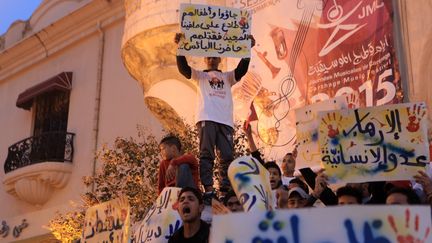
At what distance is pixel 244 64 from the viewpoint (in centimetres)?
630

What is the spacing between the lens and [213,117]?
6027 mm

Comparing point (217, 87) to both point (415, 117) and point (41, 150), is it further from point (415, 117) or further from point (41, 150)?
point (41, 150)

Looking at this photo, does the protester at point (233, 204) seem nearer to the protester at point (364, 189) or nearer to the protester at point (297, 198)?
the protester at point (297, 198)

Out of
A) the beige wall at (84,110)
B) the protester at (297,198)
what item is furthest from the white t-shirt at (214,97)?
the beige wall at (84,110)

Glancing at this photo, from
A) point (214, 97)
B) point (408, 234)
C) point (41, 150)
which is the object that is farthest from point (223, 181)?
point (41, 150)

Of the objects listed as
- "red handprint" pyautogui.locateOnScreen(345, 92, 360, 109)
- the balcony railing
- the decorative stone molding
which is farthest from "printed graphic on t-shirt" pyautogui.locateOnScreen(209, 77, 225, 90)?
the balcony railing

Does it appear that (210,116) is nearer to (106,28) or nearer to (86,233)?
(86,233)

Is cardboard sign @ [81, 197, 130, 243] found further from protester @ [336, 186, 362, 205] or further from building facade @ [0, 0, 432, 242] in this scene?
building facade @ [0, 0, 432, 242]

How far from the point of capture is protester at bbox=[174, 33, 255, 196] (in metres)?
5.98

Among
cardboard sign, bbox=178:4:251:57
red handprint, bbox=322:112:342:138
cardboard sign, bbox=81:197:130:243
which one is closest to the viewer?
red handprint, bbox=322:112:342:138

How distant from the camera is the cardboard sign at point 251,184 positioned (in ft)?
14.2

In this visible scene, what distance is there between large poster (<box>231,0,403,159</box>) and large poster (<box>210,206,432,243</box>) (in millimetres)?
6616

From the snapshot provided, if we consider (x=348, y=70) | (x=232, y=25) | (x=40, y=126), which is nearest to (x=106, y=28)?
(x=40, y=126)

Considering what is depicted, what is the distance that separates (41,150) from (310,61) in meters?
8.52
